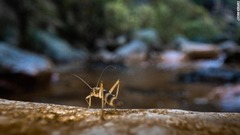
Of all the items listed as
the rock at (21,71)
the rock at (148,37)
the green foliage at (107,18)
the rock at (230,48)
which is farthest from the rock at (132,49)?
Result: the rock at (21,71)

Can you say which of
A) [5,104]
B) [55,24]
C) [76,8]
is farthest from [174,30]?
[5,104]

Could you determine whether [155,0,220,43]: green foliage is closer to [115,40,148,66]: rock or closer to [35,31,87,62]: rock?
[115,40,148,66]: rock

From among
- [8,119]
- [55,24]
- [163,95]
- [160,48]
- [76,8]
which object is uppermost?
[76,8]

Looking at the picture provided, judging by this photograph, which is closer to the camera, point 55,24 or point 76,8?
point 55,24

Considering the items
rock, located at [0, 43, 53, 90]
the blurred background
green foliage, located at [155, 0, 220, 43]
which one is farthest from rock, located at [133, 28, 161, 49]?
rock, located at [0, 43, 53, 90]

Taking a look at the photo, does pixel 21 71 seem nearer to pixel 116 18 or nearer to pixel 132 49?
pixel 132 49

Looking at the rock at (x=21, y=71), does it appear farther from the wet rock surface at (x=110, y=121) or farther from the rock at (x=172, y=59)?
the rock at (x=172, y=59)

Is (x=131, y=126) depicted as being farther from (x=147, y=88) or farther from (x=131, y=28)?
(x=131, y=28)

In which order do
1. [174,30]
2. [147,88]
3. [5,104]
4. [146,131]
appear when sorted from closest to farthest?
1. [146,131]
2. [5,104]
3. [147,88]
4. [174,30]
